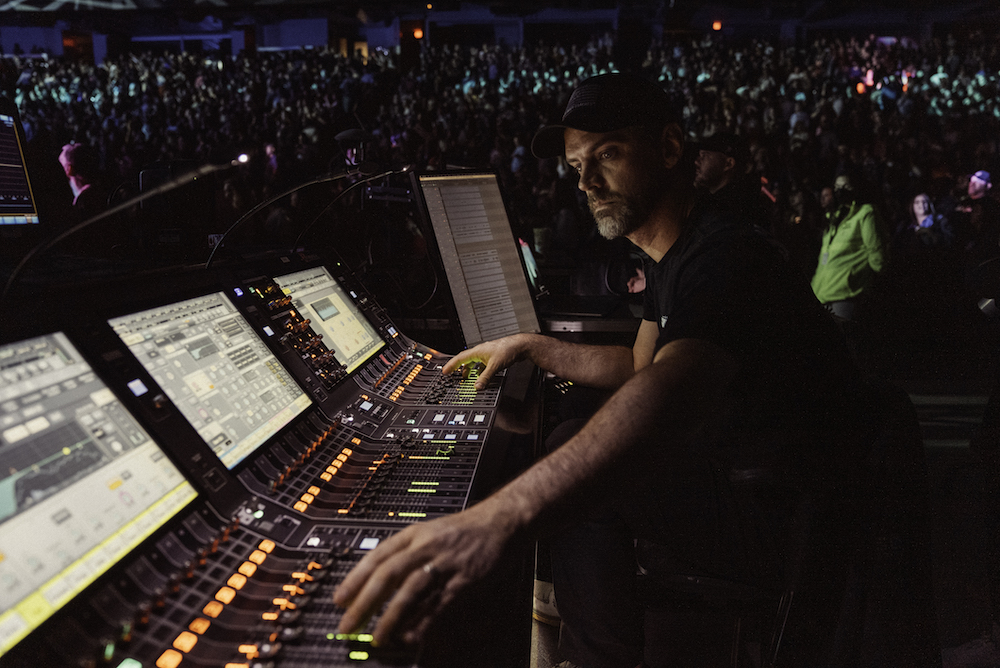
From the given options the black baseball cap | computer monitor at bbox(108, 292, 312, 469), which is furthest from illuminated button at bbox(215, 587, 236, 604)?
the black baseball cap

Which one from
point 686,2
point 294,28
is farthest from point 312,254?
point 294,28

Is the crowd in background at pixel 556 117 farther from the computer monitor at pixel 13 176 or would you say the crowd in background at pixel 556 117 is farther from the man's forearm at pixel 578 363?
the man's forearm at pixel 578 363

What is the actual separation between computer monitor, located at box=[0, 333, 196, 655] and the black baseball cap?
111 cm

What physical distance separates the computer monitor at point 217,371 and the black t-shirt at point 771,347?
72cm

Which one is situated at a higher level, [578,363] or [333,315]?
[333,315]

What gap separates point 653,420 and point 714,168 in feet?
9.14

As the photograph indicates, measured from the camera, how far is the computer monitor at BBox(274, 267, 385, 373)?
138cm

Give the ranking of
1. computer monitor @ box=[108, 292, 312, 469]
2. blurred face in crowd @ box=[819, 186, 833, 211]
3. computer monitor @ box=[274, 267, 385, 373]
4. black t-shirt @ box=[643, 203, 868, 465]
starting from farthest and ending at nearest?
1. blurred face in crowd @ box=[819, 186, 833, 211]
2. computer monitor @ box=[274, 267, 385, 373]
3. black t-shirt @ box=[643, 203, 868, 465]
4. computer monitor @ box=[108, 292, 312, 469]

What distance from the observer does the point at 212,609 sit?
2.19 feet

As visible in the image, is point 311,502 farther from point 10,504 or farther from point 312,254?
point 312,254

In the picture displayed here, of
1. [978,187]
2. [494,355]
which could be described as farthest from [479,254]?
[978,187]

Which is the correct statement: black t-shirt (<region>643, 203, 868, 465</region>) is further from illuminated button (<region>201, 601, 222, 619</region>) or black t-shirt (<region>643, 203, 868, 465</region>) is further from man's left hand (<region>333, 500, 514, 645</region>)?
illuminated button (<region>201, 601, 222, 619</region>)

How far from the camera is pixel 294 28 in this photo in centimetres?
2053

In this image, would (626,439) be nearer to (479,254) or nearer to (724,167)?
(479,254)
